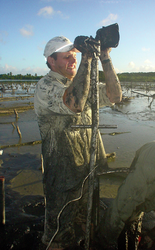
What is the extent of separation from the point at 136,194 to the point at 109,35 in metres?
1.47

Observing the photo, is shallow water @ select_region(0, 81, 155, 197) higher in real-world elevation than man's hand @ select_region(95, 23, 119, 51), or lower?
lower

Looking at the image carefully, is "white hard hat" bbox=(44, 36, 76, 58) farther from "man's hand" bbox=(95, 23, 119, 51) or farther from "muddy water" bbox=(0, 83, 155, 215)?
"muddy water" bbox=(0, 83, 155, 215)

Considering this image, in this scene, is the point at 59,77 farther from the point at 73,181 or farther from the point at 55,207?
the point at 55,207

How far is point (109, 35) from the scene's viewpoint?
1762 mm

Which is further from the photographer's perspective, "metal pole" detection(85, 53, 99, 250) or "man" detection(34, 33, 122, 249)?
"man" detection(34, 33, 122, 249)

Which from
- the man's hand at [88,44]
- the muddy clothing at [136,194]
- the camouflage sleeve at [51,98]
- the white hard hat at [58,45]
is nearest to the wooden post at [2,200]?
the camouflage sleeve at [51,98]

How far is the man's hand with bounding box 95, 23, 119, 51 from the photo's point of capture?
1730mm

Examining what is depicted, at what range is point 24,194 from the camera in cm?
427

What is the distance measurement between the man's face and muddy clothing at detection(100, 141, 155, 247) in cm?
115

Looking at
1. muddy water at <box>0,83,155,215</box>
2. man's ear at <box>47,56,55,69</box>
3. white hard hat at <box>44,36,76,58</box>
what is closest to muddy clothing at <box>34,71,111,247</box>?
man's ear at <box>47,56,55,69</box>

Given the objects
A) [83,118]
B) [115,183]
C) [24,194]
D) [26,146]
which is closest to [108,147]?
[115,183]

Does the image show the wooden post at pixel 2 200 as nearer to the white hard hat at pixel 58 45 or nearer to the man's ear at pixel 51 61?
the man's ear at pixel 51 61

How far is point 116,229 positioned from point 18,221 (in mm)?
2079

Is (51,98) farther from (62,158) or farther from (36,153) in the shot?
(36,153)
